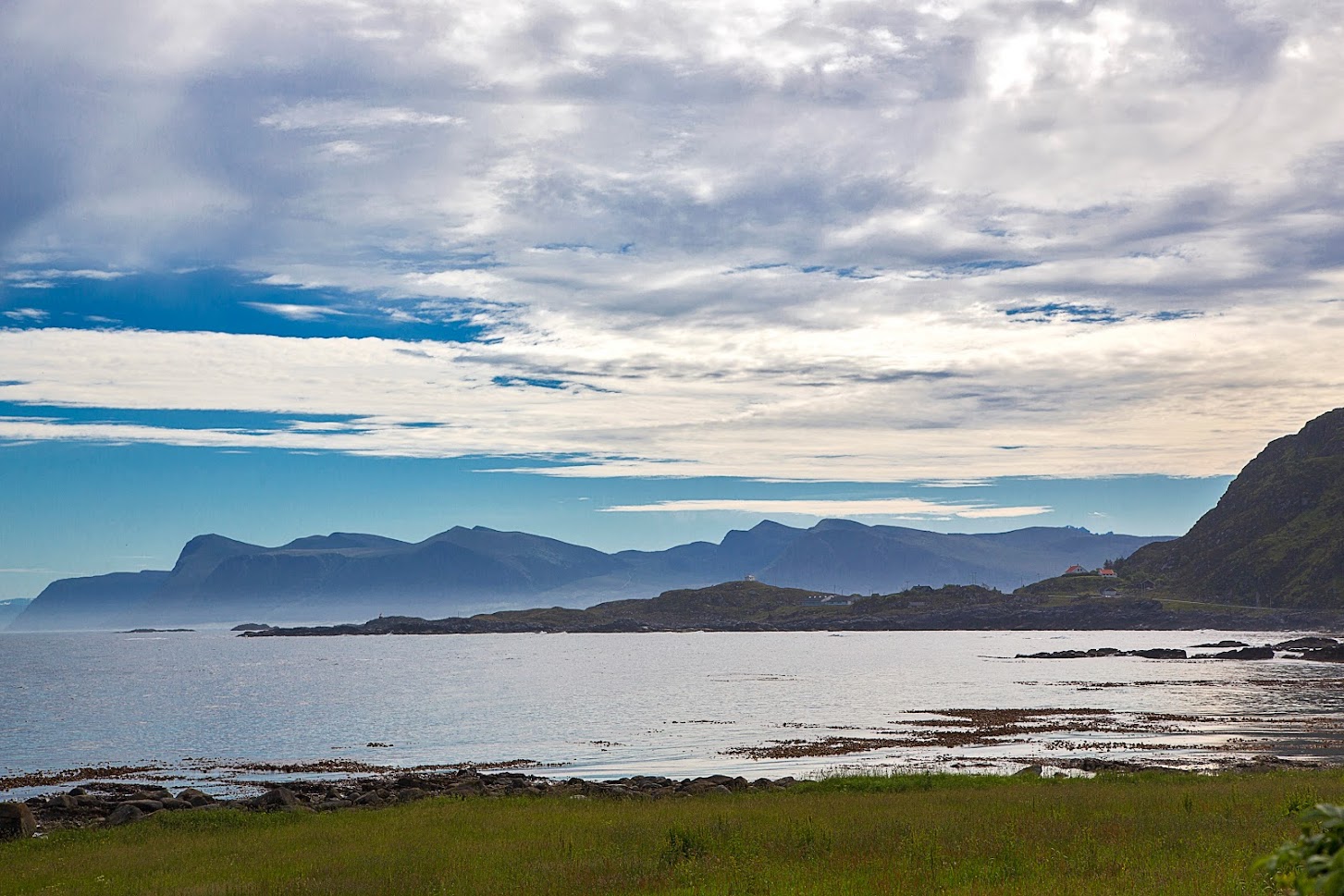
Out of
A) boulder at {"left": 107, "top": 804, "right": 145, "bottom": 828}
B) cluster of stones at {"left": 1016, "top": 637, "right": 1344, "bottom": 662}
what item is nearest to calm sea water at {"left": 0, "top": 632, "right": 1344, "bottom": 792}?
cluster of stones at {"left": 1016, "top": 637, "right": 1344, "bottom": 662}

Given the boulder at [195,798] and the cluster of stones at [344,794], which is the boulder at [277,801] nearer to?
the cluster of stones at [344,794]

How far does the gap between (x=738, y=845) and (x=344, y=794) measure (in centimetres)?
2947

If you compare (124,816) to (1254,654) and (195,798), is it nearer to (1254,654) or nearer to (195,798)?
(195,798)

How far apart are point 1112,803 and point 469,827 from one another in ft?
74.7

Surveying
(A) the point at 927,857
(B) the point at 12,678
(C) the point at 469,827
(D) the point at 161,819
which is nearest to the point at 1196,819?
Answer: (A) the point at 927,857

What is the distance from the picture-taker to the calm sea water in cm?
6950

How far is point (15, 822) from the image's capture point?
3997 cm

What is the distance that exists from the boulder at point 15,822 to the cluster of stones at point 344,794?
4 centimetres

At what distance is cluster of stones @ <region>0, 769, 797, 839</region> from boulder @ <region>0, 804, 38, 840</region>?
0.15 feet

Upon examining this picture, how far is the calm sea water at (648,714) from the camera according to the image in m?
69.5

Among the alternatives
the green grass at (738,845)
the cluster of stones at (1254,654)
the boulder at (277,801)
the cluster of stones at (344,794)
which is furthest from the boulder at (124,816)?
the cluster of stones at (1254,654)

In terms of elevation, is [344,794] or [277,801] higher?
[277,801]

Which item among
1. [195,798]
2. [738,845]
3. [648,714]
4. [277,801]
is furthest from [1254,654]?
[738,845]

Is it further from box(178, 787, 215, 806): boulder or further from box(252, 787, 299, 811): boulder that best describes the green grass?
box(178, 787, 215, 806): boulder
